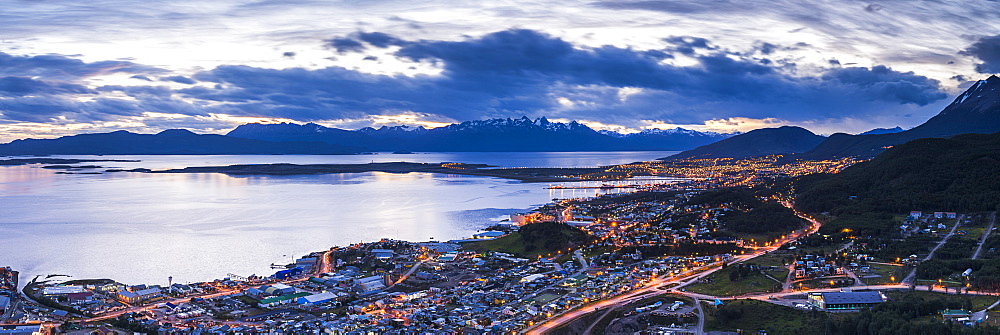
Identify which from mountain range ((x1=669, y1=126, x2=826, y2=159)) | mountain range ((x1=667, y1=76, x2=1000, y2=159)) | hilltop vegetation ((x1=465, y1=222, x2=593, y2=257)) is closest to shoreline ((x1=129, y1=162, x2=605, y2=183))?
mountain range ((x1=667, y1=76, x2=1000, y2=159))

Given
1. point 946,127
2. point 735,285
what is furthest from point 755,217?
point 946,127

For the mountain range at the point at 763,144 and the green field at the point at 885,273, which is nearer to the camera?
the green field at the point at 885,273

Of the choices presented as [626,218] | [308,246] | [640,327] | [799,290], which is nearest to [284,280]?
[308,246]

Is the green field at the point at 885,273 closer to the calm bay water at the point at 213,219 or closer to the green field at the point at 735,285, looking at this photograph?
the green field at the point at 735,285

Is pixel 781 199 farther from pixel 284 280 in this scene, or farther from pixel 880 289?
pixel 284 280

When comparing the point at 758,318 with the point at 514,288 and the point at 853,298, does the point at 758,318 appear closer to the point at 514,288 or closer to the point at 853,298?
the point at 853,298

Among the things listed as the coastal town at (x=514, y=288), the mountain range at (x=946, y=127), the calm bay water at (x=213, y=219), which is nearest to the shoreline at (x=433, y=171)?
the calm bay water at (x=213, y=219)

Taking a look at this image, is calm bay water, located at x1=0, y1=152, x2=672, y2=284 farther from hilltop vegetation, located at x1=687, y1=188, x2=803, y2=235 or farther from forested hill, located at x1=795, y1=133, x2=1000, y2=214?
forested hill, located at x1=795, y1=133, x2=1000, y2=214
